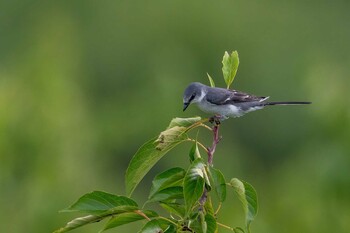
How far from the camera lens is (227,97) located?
7.50 metres

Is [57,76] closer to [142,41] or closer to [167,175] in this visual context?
[167,175]

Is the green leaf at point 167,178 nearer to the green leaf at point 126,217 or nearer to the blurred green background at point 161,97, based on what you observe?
the green leaf at point 126,217

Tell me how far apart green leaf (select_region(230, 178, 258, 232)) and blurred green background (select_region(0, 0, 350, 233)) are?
11622 mm

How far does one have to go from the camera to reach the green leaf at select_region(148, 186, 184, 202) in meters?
3.96

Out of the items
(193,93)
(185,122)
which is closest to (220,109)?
(193,93)

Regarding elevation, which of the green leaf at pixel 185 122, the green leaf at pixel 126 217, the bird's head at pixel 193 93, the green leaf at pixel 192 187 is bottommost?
the bird's head at pixel 193 93

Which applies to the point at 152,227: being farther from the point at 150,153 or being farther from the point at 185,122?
the point at 185,122

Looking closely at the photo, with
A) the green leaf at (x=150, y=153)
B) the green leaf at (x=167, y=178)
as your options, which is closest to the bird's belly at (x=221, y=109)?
the green leaf at (x=150, y=153)

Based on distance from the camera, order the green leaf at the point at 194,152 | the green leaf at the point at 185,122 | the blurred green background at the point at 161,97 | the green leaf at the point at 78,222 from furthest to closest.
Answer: the blurred green background at the point at 161,97 < the green leaf at the point at 185,122 < the green leaf at the point at 194,152 < the green leaf at the point at 78,222

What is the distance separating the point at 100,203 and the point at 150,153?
0.43 m

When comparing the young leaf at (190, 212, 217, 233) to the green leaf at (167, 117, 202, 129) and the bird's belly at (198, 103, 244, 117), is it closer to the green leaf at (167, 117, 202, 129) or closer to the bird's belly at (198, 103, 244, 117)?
the green leaf at (167, 117, 202, 129)

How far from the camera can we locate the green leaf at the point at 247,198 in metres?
3.86

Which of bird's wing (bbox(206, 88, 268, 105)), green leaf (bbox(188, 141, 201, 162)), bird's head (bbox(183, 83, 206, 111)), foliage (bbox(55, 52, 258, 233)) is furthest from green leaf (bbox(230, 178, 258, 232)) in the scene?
bird's wing (bbox(206, 88, 268, 105))

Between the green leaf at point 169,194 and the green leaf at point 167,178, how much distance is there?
0.6 inches
